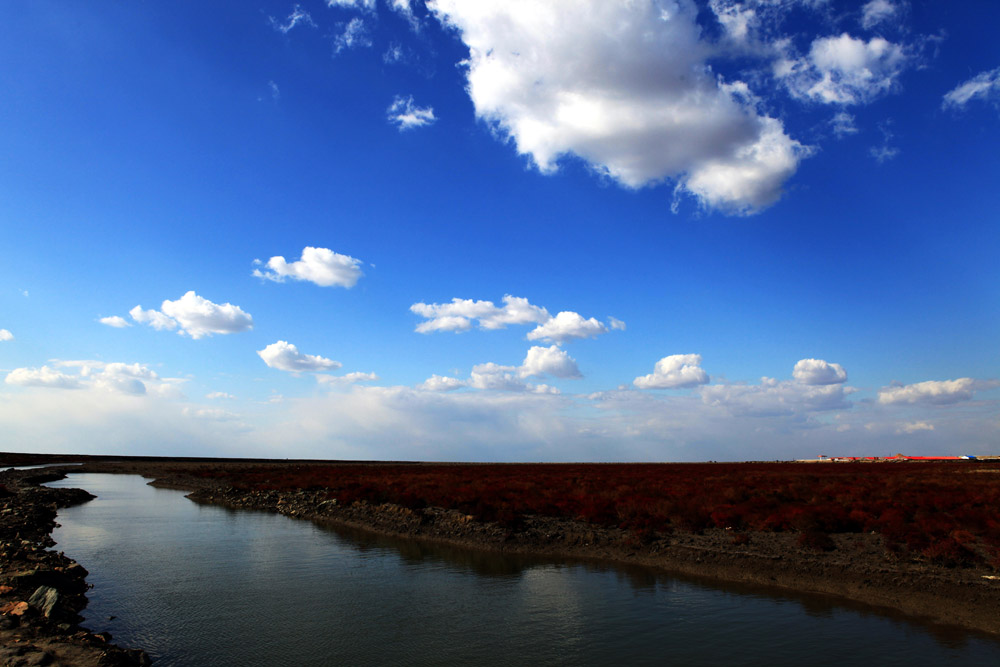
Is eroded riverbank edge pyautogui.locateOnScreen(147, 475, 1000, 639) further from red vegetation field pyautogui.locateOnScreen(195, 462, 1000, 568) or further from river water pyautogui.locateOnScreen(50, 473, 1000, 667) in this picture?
river water pyautogui.locateOnScreen(50, 473, 1000, 667)

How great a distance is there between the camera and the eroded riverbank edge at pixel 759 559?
651 inches

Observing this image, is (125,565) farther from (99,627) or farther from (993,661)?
(993,661)

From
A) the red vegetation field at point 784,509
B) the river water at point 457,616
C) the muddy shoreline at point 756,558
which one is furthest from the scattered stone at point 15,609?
the red vegetation field at point 784,509

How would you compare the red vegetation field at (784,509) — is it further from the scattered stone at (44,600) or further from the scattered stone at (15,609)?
the scattered stone at (15,609)

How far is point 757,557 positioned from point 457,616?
13079 millimetres

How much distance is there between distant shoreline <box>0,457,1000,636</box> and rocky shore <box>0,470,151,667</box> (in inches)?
607

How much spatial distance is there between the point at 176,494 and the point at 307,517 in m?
27.2

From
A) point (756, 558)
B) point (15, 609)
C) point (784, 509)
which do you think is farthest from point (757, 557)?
point (15, 609)

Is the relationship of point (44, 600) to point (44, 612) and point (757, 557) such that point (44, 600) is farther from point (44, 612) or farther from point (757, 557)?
point (757, 557)

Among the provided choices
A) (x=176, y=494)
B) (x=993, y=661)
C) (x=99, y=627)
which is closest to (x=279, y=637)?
(x=99, y=627)

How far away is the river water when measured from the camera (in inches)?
490

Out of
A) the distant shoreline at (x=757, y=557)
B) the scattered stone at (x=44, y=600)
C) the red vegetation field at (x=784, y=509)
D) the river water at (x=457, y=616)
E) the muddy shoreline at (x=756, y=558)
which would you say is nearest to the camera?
the river water at (x=457, y=616)

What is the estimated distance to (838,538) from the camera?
22031 millimetres

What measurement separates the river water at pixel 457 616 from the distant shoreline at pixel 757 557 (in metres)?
1.46
